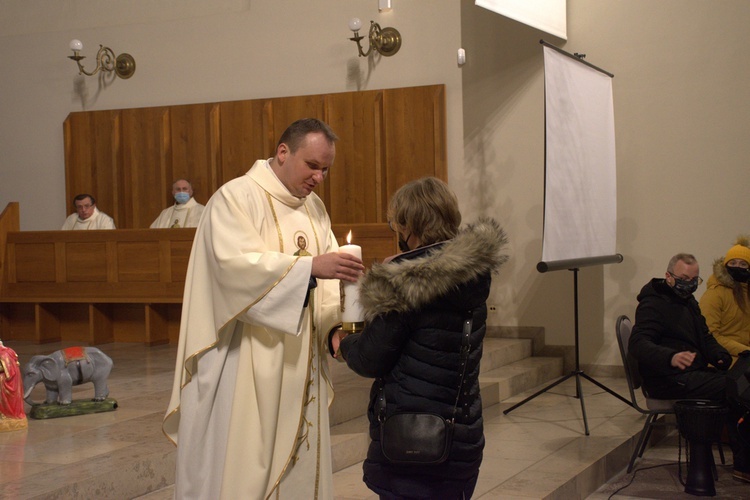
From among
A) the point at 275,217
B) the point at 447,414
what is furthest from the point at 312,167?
the point at 447,414

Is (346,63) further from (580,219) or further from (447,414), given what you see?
(447,414)

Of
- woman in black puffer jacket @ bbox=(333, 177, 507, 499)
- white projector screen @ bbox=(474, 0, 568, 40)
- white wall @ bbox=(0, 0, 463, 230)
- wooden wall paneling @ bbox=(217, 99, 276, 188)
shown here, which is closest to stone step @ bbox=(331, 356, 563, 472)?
woman in black puffer jacket @ bbox=(333, 177, 507, 499)

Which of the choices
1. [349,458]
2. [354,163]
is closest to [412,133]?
[354,163]

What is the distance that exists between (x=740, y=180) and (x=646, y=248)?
3.14ft

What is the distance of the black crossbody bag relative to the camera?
8.16 feet

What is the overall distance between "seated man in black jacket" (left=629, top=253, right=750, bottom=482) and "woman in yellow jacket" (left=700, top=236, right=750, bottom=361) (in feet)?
1.33

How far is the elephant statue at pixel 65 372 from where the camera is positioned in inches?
196

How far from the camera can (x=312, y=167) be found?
2.99 m

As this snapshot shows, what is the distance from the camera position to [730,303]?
19.7ft

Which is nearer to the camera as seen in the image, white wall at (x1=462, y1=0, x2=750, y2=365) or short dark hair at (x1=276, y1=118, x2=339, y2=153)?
short dark hair at (x1=276, y1=118, x2=339, y2=153)

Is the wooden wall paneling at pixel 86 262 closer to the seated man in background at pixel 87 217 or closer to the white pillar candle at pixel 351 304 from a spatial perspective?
the seated man in background at pixel 87 217

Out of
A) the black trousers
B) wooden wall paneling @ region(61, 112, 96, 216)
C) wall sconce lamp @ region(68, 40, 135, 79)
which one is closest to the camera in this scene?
the black trousers

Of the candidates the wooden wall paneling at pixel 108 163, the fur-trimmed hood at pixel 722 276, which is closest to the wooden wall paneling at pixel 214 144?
the wooden wall paneling at pixel 108 163

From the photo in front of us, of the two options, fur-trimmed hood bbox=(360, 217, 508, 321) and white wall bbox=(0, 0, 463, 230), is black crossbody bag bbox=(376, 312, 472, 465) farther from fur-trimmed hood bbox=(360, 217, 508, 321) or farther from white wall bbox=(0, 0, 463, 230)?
white wall bbox=(0, 0, 463, 230)
